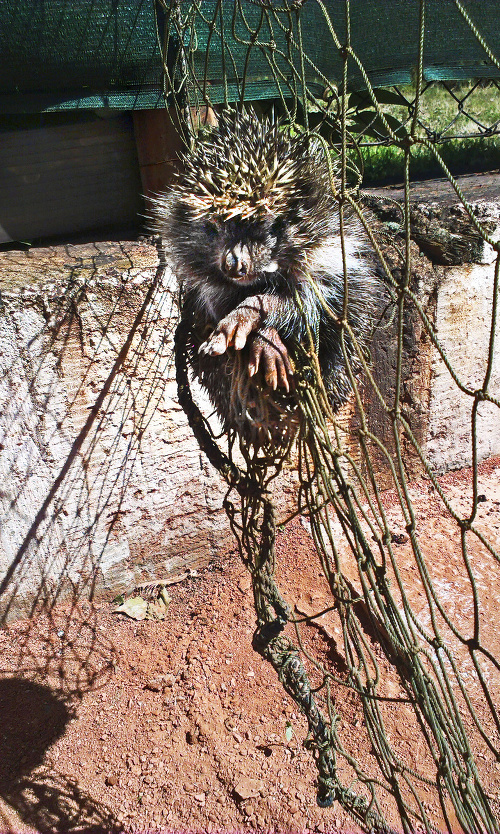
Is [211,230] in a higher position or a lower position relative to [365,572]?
higher

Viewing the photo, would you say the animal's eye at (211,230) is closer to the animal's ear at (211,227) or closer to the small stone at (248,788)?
the animal's ear at (211,227)

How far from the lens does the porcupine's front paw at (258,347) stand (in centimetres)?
145

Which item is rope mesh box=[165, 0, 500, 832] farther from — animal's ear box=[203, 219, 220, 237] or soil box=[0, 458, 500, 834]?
animal's ear box=[203, 219, 220, 237]

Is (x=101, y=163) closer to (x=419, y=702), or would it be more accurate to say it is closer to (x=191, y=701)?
(x=191, y=701)

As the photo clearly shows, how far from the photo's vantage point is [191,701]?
7.95 feet

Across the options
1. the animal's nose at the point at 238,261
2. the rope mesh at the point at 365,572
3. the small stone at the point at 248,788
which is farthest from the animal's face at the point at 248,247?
the small stone at the point at 248,788

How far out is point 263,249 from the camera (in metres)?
1.83

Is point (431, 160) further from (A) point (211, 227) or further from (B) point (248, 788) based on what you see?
(B) point (248, 788)

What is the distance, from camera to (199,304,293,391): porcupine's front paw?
1.45 metres

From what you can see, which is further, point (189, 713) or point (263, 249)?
point (189, 713)

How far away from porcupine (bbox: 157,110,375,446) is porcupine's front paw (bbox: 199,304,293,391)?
53 millimetres

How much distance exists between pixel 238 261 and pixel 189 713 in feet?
5.70

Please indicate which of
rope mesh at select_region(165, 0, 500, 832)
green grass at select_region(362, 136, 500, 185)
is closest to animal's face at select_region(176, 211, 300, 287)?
rope mesh at select_region(165, 0, 500, 832)

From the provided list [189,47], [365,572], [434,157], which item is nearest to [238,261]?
[365,572]
